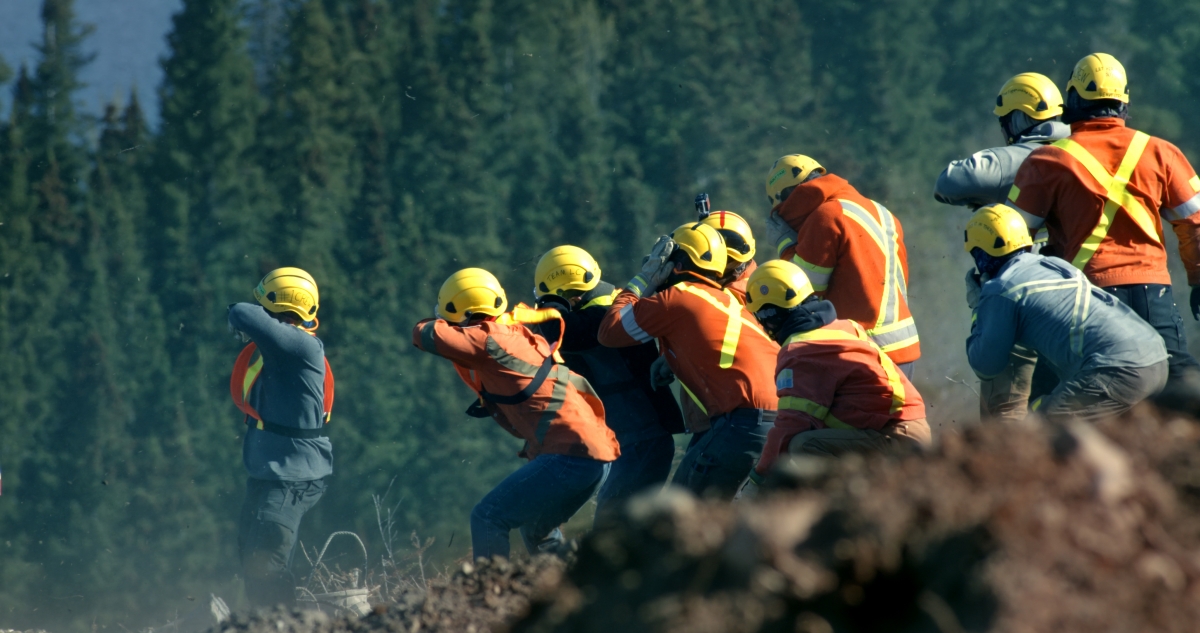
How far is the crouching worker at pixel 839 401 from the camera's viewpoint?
4184mm

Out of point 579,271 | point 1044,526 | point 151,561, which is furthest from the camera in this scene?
point 151,561

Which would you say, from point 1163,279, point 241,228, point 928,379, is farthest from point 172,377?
point 1163,279

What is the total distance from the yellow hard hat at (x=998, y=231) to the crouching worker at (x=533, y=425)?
1.85 m

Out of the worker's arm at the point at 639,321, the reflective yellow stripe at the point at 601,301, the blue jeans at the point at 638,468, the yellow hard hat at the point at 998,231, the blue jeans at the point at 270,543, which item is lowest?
the blue jeans at the point at 270,543

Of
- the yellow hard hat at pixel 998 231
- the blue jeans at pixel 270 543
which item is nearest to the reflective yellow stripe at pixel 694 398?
the yellow hard hat at pixel 998 231

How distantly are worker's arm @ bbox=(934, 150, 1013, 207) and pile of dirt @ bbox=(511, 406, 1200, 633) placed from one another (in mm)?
2931

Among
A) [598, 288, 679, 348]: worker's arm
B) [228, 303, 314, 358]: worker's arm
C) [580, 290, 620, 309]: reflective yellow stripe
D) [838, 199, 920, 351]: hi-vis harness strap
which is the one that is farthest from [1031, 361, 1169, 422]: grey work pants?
[228, 303, 314, 358]: worker's arm

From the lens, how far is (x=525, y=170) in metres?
15.0

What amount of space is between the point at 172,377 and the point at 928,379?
30.6 ft

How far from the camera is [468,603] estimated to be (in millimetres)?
3791

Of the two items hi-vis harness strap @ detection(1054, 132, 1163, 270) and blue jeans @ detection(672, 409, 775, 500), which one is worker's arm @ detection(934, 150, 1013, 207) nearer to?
hi-vis harness strap @ detection(1054, 132, 1163, 270)

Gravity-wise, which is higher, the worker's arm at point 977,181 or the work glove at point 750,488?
the worker's arm at point 977,181

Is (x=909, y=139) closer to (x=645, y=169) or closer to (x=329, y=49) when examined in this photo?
(x=645, y=169)

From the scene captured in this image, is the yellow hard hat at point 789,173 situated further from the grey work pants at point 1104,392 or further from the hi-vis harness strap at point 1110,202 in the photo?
the grey work pants at point 1104,392
